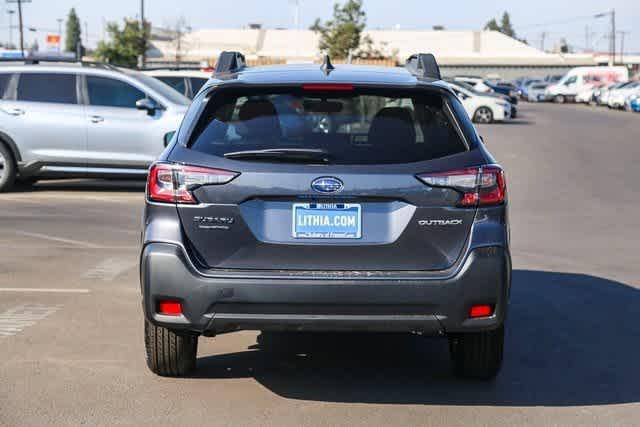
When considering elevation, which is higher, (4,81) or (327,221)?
(4,81)

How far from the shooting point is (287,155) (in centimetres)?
545

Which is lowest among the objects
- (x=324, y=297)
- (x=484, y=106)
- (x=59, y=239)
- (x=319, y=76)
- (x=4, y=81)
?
(x=484, y=106)

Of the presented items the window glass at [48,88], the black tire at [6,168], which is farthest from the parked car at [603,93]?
the black tire at [6,168]

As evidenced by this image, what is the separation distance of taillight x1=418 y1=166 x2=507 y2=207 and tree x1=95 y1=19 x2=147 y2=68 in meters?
78.4

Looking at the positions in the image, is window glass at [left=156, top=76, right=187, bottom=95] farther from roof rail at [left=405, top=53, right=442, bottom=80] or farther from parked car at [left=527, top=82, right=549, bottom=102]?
parked car at [left=527, top=82, right=549, bottom=102]

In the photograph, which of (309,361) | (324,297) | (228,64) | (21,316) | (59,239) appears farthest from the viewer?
(59,239)

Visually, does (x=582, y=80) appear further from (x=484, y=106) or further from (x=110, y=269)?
(x=110, y=269)

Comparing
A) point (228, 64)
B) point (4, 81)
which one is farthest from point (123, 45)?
point (228, 64)

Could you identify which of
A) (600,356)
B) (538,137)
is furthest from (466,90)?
(600,356)

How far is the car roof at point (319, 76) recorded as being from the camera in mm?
5805

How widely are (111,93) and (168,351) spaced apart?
11.0 metres

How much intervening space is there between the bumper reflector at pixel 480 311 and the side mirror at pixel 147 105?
1112cm

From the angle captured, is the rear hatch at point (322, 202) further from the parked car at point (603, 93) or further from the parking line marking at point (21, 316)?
the parked car at point (603, 93)

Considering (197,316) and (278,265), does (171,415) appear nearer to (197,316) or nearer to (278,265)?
(197,316)
